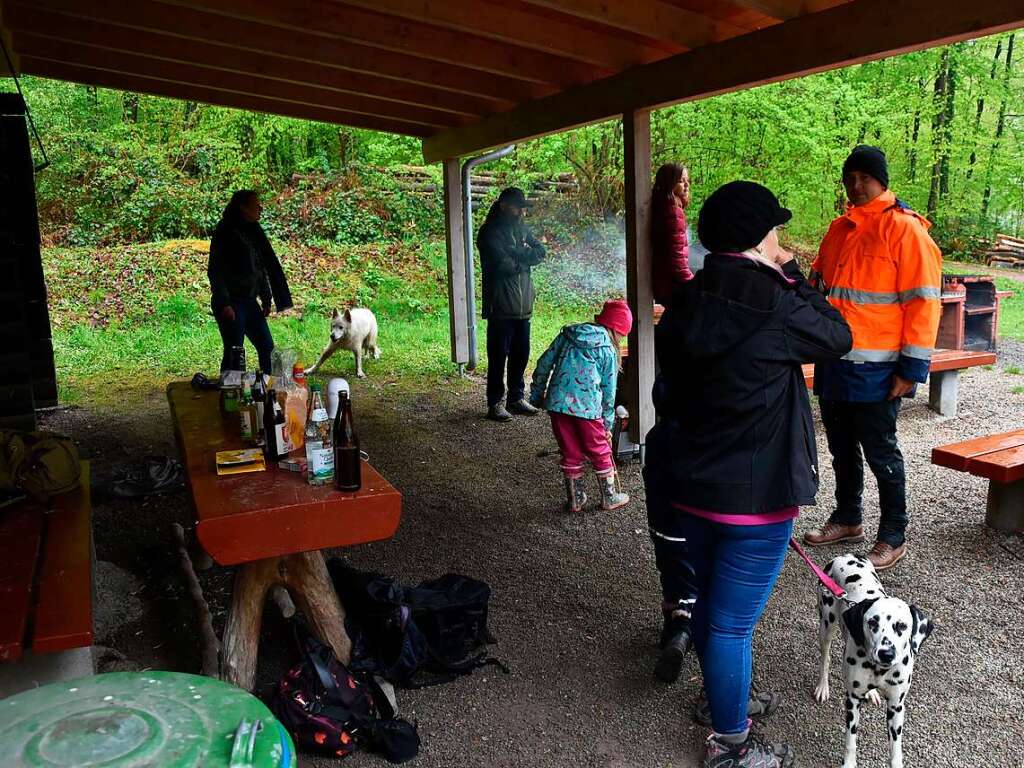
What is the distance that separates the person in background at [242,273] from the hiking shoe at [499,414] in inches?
79.8

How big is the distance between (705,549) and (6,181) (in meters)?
6.32

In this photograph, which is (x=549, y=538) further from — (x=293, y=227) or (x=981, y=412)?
(x=293, y=227)

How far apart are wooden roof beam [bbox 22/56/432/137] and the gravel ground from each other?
10.8 ft

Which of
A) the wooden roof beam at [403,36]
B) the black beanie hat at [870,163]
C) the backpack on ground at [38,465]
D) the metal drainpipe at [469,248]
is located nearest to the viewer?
the backpack on ground at [38,465]

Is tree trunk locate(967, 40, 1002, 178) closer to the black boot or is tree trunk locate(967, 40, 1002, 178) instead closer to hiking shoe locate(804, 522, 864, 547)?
hiking shoe locate(804, 522, 864, 547)

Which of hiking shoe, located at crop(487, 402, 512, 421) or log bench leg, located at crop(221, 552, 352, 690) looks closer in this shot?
log bench leg, located at crop(221, 552, 352, 690)

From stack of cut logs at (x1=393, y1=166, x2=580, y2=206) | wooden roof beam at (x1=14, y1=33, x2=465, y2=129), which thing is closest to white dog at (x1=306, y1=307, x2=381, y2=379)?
wooden roof beam at (x1=14, y1=33, x2=465, y2=129)

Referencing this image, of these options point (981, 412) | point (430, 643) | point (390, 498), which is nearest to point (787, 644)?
point (430, 643)

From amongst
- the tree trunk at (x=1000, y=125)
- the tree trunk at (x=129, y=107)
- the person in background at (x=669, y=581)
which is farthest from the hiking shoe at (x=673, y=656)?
the tree trunk at (x=129, y=107)

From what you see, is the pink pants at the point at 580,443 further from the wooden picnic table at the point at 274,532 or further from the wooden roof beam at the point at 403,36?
the wooden roof beam at the point at 403,36

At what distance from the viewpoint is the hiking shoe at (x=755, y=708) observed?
2.87m

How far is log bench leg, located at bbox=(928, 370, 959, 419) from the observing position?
6965mm

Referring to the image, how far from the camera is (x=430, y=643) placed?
10.7 ft

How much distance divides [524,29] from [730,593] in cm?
407
